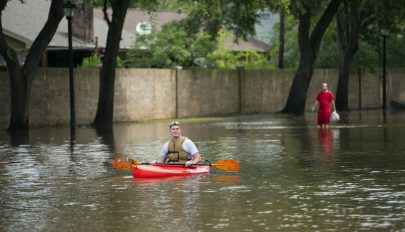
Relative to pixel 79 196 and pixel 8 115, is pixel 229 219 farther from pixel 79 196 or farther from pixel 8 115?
pixel 8 115

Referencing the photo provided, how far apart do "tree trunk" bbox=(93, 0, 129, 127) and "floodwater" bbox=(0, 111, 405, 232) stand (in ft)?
31.2

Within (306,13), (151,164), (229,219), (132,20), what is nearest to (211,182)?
(151,164)

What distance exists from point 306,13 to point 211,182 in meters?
31.1

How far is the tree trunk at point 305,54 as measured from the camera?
Answer: 4872 centimetres

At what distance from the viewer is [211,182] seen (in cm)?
1777

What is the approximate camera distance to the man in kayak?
18734 mm

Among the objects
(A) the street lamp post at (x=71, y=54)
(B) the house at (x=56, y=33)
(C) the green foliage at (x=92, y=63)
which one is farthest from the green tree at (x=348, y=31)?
(A) the street lamp post at (x=71, y=54)

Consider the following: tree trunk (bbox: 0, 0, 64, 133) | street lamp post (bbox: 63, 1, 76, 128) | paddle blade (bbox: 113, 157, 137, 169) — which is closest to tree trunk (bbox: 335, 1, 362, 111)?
street lamp post (bbox: 63, 1, 76, 128)

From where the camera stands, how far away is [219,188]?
1680 cm

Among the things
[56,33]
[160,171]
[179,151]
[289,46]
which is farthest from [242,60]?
[160,171]

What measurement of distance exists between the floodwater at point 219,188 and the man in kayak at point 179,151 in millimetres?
401

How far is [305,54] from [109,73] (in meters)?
13.1

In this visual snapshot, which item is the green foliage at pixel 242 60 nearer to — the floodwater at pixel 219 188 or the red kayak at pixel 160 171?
the floodwater at pixel 219 188

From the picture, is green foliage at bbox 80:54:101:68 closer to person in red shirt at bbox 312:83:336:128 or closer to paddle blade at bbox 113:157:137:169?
person in red shirt at bbox 312:83:336:128
